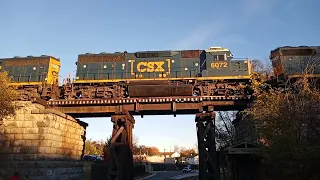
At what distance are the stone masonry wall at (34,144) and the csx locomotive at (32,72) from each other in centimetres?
493

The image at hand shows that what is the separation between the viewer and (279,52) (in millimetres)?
25031

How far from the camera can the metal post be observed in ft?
61.1

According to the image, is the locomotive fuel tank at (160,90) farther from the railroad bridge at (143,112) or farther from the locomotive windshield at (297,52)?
the locomotive windshield at (297,52)

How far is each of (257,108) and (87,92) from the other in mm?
14096

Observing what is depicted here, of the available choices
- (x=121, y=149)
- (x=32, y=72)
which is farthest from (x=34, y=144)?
(x=32, y=72)

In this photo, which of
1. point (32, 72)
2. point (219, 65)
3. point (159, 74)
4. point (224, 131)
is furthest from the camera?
point (224, 131)

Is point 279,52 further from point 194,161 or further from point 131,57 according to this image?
point 194,161

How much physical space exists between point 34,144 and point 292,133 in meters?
16.1

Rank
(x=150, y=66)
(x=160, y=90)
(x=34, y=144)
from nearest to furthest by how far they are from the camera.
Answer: (x=34, y=144) < (x=160, y=90) < (x=150, y=66)

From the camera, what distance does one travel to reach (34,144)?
19328 millimetres

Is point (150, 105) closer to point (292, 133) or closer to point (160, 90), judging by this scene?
point (160, 90)

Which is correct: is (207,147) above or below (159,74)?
below

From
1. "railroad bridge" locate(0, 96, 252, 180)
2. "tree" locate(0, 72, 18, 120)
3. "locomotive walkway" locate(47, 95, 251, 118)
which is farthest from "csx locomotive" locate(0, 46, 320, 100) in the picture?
"tree" locate(0, 72, 18, 120)

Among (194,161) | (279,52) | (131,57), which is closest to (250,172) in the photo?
(279,52)
